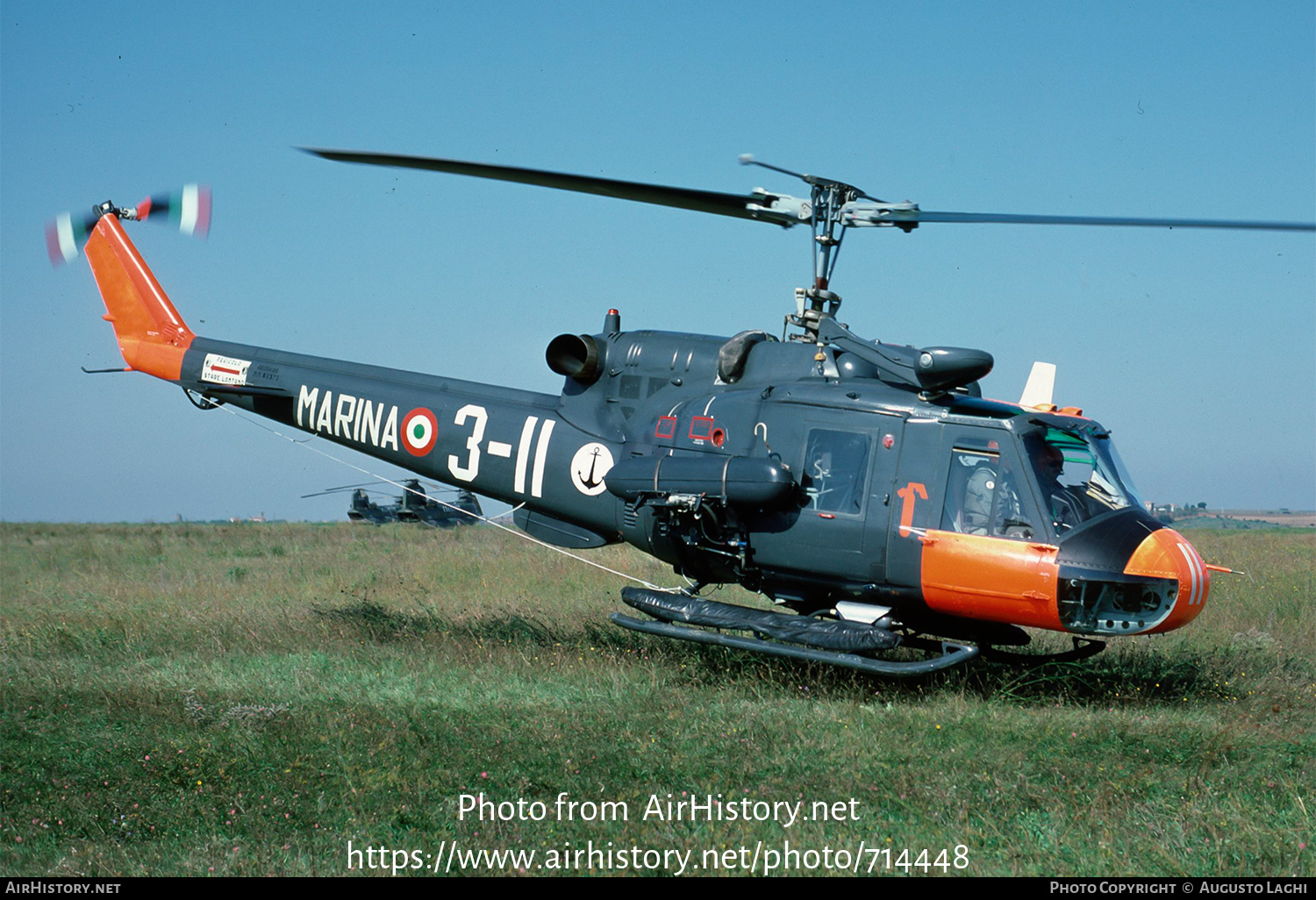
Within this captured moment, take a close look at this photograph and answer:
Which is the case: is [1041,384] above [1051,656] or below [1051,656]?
above

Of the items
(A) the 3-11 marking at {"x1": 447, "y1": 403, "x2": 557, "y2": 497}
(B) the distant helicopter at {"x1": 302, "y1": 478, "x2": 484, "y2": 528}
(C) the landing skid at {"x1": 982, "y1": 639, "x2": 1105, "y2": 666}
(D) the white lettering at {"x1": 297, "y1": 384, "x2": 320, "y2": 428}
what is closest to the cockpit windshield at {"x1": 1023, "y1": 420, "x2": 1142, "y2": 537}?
(C) the landing skid at {"x1": 982, "y1": 639, "x2": 1105, "y2": 666}

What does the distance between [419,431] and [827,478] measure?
4951 millimetres

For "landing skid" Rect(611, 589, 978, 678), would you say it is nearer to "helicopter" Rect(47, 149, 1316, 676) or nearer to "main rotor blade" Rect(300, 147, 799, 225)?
"helicopter" Rect(47, 149, 1316, 676)

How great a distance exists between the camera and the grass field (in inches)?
227

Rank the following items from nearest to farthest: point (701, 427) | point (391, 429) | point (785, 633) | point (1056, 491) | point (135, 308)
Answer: point (1056, 491), point (785, 633), point (701, 427), point (391, 429), point (135, 308)

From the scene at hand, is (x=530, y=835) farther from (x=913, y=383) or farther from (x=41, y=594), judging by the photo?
(x=41, y=594)

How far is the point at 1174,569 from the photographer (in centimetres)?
799

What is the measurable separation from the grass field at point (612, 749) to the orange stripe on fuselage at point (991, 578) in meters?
0.79

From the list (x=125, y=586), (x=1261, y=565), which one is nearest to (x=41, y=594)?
(x=125, y=586)

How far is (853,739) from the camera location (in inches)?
296

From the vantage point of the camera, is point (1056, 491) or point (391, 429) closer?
point (1056, 491)

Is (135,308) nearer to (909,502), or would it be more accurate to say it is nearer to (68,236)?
(68,236)

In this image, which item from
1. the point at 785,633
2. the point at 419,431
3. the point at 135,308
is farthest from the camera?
the point at 135,308

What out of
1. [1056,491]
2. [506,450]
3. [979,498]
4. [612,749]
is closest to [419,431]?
[506,450]
